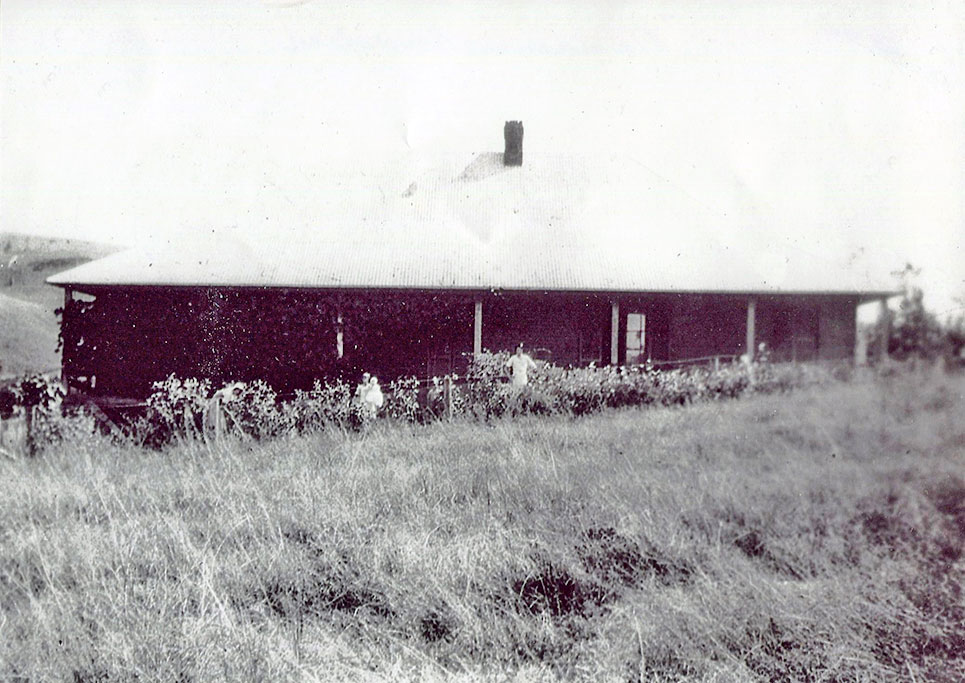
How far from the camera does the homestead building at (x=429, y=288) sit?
8.84 m

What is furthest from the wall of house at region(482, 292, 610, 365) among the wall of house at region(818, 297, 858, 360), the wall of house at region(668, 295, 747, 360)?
the wall of house at region(818, 297, 858, 360)

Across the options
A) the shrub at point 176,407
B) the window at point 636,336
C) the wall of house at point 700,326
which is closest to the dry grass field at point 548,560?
the wall of house at point 700,326

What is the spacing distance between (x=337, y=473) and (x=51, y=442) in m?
4.85

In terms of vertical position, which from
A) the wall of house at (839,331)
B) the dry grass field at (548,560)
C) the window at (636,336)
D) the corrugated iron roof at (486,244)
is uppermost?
the corrugated iron roof at (486,244)

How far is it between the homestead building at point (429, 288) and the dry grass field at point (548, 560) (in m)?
3.43

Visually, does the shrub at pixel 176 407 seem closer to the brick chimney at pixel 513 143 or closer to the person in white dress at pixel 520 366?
the person in white dress at pixel 520 366

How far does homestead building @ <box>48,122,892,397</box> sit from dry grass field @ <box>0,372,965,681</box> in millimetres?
3433

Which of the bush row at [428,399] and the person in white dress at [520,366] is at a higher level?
the person in white dress at [520,366]

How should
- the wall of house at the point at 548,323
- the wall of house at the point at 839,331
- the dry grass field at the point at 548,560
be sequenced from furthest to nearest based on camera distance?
1. the wall of house at the point at 548,323
2. the dry grass field at the point at 548,560
3. the wall of house at the point at 839,331

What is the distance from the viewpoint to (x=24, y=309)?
1120 cm

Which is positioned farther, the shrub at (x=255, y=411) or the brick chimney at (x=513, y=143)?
the shrub at (x=255, y=411)

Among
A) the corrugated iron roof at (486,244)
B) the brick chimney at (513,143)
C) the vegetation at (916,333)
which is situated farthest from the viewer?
the corrugated iron roof at (486,244)

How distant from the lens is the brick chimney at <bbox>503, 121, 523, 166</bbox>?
6.44 meters

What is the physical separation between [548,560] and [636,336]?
696 centimetres
